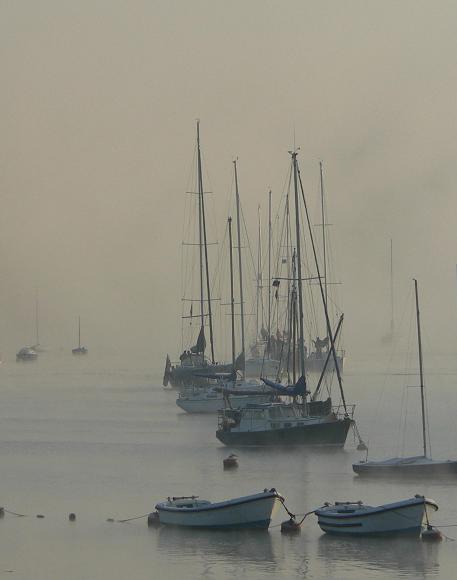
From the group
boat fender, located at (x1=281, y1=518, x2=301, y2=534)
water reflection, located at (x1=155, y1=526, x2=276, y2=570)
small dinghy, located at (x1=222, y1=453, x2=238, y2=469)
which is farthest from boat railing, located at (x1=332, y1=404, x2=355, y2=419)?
water reflection, located at (x1=155, y1=526, x2=276, y2=570)

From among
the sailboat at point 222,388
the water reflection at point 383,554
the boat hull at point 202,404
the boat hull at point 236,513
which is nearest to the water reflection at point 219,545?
the boat hull at point 236,513

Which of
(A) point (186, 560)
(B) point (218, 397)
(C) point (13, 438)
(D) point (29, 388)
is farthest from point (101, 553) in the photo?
(D) point (29, 388)

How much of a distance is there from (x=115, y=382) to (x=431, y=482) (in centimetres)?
11988

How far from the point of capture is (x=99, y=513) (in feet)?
204

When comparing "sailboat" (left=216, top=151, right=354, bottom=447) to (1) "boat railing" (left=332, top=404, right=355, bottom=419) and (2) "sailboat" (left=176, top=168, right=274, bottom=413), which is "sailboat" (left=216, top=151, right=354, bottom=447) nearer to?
(1) "boat railing" (left=332, top=404, right=355, bottom=419)

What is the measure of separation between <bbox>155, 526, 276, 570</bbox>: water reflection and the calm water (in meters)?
0.06

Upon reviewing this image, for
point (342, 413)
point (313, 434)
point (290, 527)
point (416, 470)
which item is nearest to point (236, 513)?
point (290, 527)

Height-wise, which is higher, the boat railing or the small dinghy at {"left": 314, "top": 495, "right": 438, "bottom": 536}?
the boat railing

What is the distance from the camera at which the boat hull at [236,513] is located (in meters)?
56.0

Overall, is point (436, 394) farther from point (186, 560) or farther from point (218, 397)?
point (186, 560)

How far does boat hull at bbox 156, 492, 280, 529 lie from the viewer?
184ft

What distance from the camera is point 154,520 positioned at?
58062 millimetres

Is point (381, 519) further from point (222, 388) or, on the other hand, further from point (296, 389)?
point (222, 388)

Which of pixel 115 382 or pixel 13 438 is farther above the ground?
pixel 115 382
